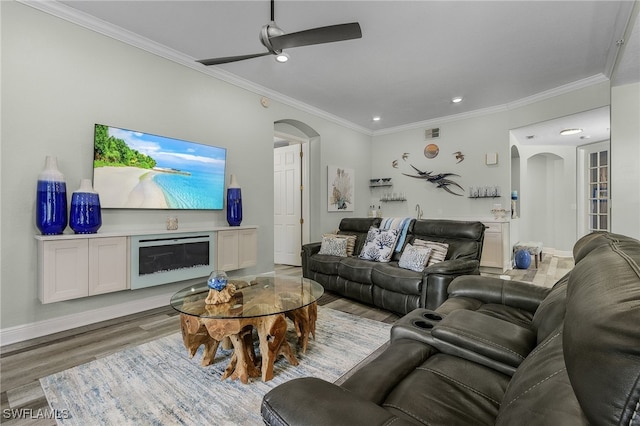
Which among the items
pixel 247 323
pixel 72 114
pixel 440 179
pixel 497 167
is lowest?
pixel 247 323

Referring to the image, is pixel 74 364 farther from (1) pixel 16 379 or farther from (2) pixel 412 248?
(2) pixel 412 248

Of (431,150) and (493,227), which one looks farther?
(431,150)

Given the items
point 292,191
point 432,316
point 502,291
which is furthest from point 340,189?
point 432,316

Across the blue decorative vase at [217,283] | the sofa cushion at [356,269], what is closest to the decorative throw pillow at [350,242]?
the sofa cushion at [356,269]

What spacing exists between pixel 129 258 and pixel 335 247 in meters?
2.45

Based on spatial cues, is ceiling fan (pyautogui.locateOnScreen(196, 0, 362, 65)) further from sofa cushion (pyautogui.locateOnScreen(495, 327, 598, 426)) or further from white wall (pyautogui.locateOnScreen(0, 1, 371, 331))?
sofa cushion (pyautogui.locateOnScreen(495, 327, 598, 426))

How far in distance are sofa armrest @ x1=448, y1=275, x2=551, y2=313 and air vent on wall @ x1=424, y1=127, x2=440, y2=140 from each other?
4.46 m

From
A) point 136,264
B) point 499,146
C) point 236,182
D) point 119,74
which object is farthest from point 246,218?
point 499,146

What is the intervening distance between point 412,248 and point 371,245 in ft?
1.99

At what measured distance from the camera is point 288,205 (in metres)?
6.14

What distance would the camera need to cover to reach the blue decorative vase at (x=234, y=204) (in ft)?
13.0

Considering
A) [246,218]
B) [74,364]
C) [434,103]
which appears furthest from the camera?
[434,103]

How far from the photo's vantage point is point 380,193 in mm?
6816

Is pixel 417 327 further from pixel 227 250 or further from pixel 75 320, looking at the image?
pixel 75 320
